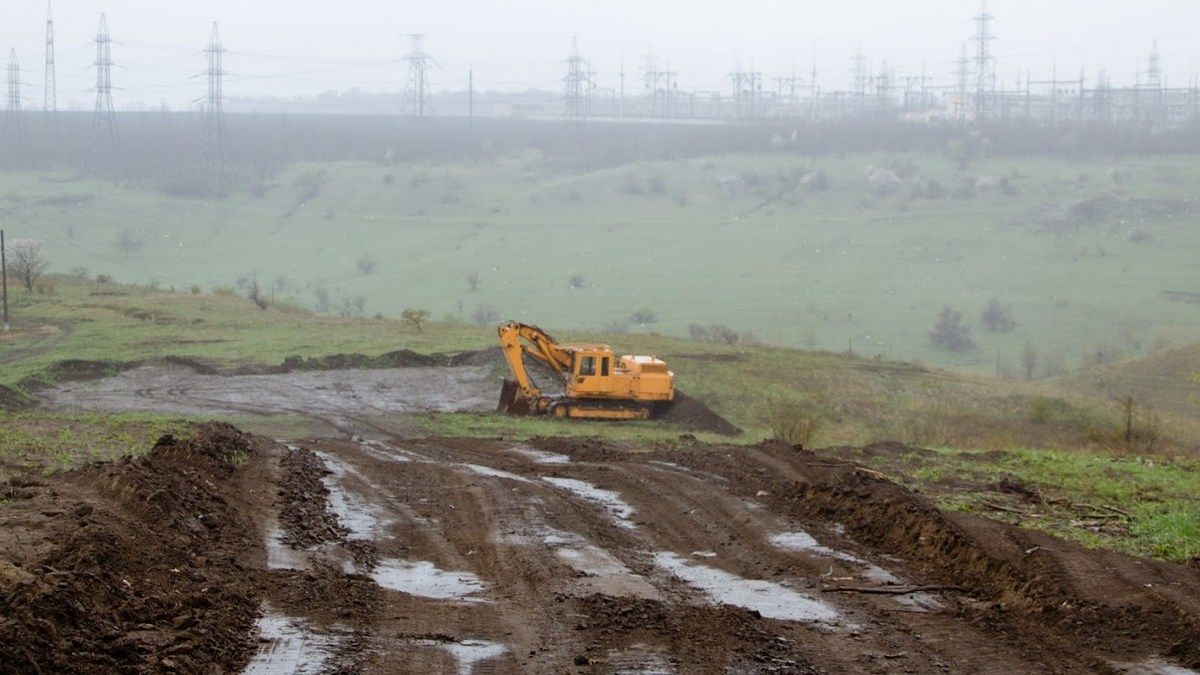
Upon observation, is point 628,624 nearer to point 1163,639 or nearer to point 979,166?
point 1163,639

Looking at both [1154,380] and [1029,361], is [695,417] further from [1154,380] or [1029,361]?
[1029,361]

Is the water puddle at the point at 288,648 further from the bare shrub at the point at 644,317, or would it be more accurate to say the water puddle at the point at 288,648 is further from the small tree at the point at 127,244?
the small tree at the point at 127,244

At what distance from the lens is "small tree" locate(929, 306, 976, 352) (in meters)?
67.9

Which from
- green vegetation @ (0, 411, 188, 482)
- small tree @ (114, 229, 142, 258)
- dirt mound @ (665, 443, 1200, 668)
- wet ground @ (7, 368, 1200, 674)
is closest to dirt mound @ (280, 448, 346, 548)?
wet ground @ (7, 368, 1200, 674)

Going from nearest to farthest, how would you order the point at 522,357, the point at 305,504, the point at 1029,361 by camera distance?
1. the point at 305,504
2. the point at 522,357
3. the point at 1029,361

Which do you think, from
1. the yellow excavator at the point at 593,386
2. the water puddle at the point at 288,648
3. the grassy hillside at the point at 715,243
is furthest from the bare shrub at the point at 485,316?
the water puddle at the point at 288,648

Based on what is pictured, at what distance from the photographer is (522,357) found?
108 ft

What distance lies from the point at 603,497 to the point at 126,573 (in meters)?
8.15

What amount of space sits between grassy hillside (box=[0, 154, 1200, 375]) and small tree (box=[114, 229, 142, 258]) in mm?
288

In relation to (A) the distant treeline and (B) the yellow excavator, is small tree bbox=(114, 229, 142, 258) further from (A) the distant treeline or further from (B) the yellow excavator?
(B) the yellow excavator

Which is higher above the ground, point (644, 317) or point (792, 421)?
point (792, 421)

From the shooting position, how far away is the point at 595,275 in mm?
87812

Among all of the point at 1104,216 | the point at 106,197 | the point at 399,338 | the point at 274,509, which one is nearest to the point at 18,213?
the point at 106,197

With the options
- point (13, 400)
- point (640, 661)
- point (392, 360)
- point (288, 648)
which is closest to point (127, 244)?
point (392, 360)
